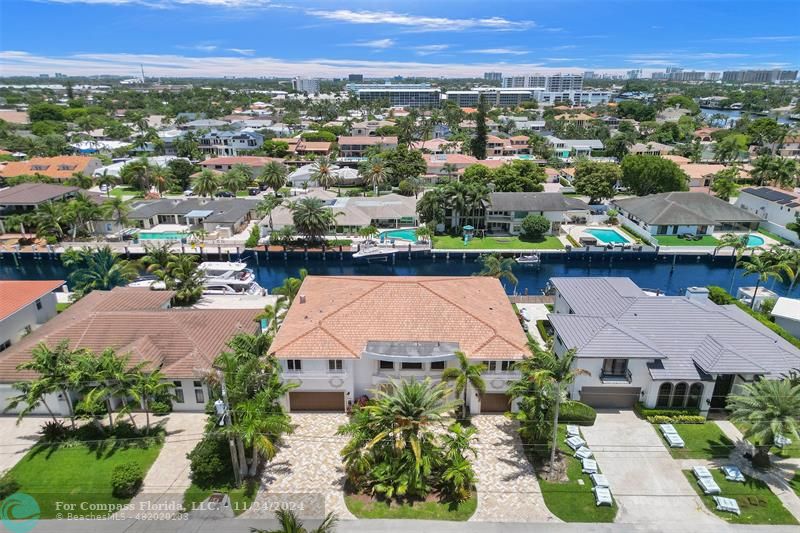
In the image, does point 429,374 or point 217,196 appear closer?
point 429,374

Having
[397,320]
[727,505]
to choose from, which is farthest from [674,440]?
[397,320]

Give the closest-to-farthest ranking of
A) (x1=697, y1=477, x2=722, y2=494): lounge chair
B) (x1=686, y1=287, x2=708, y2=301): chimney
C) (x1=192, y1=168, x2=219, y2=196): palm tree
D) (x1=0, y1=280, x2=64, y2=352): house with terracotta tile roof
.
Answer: (x1=697, y1=477, x2=722, y2=494): lounge chair, (x1=0, y1=280, x2=64, y2=352): house with terracotta tile roof, (x1=686, y1=287, x2=708, y2=301): chimney, (x1=192, y1=168, x2=219, y2=196): palm tree

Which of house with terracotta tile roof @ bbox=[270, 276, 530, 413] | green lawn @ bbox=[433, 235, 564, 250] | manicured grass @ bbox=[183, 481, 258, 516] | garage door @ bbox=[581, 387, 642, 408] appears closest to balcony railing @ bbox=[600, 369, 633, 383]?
garage door @ bbox=[581, 387, 642, 408]

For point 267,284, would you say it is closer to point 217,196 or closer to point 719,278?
point 217,196

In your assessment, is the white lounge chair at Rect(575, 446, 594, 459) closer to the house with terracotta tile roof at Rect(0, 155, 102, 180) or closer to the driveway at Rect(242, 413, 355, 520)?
the driveway at Rect(242, 413, 355, 520)

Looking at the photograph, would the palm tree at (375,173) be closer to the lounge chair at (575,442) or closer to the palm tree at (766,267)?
the palm tree at (766,267)

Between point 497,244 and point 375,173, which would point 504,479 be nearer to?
point 497,244

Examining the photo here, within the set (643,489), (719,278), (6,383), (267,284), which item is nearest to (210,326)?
(6,383)
